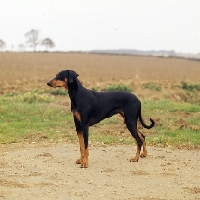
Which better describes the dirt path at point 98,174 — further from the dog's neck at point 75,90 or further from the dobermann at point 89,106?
the dog's neck at point 75,90

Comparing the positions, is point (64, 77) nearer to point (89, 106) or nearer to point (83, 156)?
point (89, 106)

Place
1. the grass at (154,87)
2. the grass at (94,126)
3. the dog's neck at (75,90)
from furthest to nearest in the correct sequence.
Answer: the grass at (154,87) → the grass at (94,126) → the dog's neck at (75,90)

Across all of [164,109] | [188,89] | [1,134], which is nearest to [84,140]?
[1,134]

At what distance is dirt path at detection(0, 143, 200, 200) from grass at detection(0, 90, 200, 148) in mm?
853

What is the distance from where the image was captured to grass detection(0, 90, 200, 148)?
36.4ft

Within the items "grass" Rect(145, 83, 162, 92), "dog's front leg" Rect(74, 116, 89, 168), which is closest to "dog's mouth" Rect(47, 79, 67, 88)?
"dog's front leg" Rect(74, 116, 89, 168)

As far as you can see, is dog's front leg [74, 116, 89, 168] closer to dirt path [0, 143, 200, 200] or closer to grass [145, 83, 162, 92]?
dirt path [0, 143, 200, 200]

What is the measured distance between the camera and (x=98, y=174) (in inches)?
309

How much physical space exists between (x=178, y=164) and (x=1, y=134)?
5042 millimetres

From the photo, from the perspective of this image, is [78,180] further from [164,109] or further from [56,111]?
[164,109]

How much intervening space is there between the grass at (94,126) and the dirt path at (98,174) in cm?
85

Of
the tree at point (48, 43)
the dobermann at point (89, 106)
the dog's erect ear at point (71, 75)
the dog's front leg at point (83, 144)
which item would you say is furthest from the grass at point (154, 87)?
the tree at point (48, 43)

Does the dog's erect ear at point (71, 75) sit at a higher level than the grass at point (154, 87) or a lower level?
higher

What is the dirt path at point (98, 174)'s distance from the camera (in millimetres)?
6723
